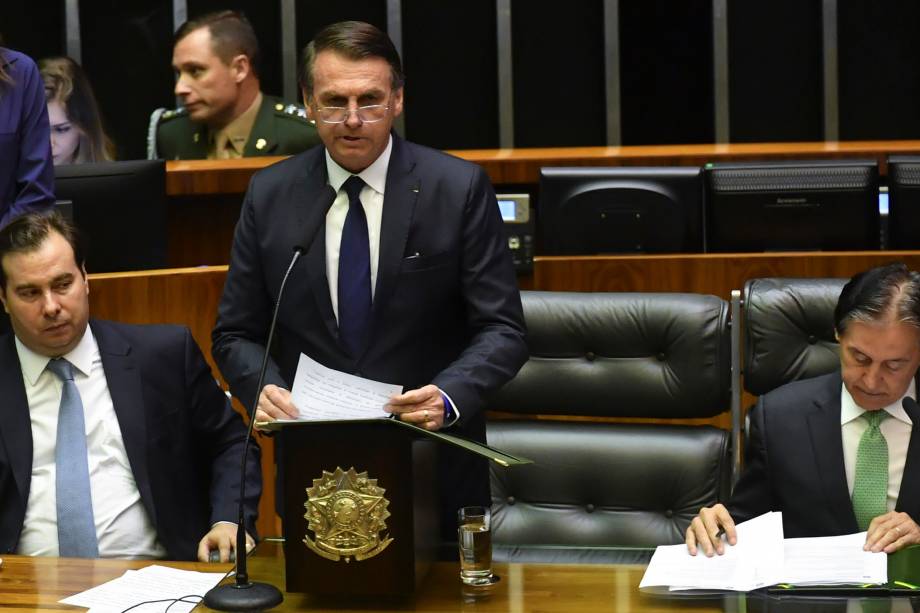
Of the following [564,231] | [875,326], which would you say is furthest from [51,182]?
[875,326]

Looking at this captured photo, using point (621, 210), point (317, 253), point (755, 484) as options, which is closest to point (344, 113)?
point (317, 253)

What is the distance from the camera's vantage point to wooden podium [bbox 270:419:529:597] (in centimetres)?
186

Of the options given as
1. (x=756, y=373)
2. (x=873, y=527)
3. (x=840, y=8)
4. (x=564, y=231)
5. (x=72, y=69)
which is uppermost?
(x=840, y=8)

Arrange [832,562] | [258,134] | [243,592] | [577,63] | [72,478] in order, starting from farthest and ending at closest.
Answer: [577,63] < [258,134] < [72,478] < [832,562] < [243,592]

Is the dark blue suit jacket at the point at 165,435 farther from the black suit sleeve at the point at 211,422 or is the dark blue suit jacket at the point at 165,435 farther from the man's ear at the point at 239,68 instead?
the man's ear at the point at 239,68

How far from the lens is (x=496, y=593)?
1942 millimetres

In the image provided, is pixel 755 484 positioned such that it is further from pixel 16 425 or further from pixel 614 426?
pixel 16 425

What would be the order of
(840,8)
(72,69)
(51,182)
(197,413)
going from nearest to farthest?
(197,413)
(51,182)
(72,69)
(840,8)

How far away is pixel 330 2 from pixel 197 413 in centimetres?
386

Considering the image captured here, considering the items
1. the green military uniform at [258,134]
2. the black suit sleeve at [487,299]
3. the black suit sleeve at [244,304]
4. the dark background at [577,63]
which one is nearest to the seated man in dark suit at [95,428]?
the black suit sleeve at [244,304]

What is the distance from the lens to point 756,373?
8.63 ft

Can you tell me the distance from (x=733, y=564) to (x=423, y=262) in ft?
2.25

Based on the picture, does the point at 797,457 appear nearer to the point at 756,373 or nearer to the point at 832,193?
the point at 756,373

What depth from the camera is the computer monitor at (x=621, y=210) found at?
10.5ft
